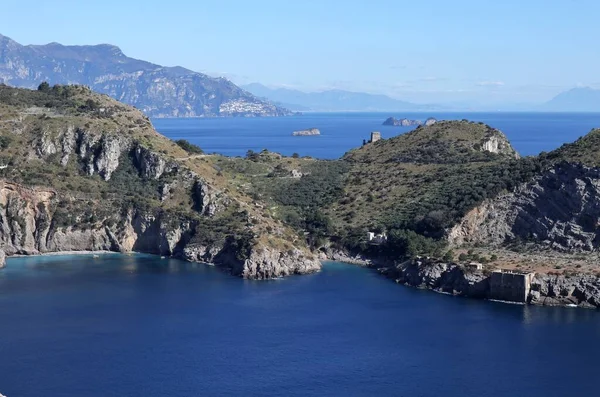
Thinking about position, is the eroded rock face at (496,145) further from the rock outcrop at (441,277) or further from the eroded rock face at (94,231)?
the eroded rock face at (94,231)

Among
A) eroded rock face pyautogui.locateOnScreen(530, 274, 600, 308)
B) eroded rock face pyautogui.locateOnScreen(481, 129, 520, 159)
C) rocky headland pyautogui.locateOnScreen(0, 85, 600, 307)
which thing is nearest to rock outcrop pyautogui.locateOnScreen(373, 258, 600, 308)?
eroded rock face pyautogui.locateOnScreen(530, 274, 600, 308)

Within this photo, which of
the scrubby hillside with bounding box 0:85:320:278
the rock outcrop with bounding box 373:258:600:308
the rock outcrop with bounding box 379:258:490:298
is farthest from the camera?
the scrubby hillside with bounding box 0:85:320:278

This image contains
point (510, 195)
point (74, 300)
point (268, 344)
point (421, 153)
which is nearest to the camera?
point (268, 344)

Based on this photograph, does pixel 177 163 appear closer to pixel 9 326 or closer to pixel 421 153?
pixel 421 153

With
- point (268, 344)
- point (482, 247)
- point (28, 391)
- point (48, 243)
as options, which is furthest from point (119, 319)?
point (482, 247)

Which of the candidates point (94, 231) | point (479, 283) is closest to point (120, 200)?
point (94, 231)

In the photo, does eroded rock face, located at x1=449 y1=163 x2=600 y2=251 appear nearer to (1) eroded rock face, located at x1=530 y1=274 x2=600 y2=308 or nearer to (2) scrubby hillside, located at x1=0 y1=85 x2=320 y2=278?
(1) eroded rock face, located at x1=530 y1=274 x2=600 y2=308

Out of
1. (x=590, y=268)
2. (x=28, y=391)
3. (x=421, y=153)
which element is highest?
(x=421, y=153)
